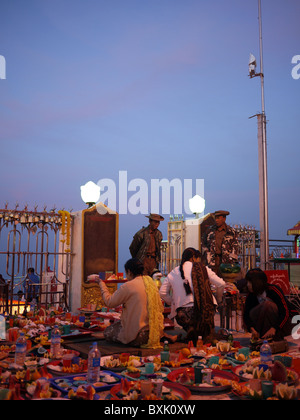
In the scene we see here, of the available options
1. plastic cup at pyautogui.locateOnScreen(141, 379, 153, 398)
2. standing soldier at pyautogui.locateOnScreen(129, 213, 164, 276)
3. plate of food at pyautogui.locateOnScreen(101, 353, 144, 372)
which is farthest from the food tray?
standing soldier at pyautogui.locateOnScreen(129, 213, 164, 276)

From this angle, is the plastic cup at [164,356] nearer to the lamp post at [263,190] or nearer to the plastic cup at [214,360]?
the plastic cup at [214,360]

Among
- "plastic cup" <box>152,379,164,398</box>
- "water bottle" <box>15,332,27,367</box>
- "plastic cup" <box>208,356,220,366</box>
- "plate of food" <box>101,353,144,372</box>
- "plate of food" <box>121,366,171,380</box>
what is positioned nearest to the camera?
"plastic cup" <box>152,379,164,398</box>

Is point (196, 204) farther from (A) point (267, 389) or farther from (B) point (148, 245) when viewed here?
(A) point (267, 389)

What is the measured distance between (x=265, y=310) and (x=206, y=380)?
5.93 ft

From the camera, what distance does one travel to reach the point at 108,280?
347 inches

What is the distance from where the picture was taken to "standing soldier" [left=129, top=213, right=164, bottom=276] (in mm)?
8742

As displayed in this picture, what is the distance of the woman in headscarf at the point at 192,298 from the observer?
218 inches

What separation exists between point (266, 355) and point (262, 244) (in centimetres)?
932

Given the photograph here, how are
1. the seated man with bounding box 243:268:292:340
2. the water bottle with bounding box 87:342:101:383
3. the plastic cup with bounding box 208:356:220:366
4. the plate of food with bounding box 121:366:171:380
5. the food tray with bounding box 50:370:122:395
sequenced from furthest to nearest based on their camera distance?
the seated man with bounding box 243:268:292:340
the plastic cup with bounding box 208:356:220:366
the plate of food with bounding box 121:366:171:380
the water bottle with bounding box 87:342:101:383
the food tray with bounding box 50:370:122:395

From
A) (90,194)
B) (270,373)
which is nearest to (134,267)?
(270,373)

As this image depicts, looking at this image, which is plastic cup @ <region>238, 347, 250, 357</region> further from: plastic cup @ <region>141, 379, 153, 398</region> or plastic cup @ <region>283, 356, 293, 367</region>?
plastic cup @ <region>141, 379, 153, 398</region>

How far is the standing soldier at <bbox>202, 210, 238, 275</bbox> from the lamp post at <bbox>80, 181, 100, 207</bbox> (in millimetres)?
3336

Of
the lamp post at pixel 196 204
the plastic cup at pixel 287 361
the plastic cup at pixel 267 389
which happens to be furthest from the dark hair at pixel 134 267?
the lamp post at pixel 196 204
